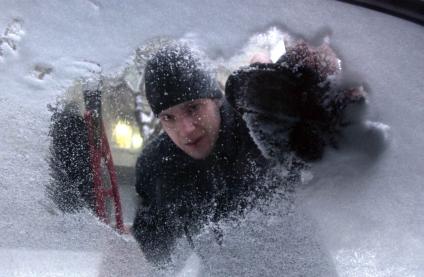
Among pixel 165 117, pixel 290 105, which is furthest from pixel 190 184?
pixel 290 105

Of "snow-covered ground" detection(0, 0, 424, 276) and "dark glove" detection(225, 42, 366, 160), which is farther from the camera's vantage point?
"dark glove" detection(225, 42, 366, 160)

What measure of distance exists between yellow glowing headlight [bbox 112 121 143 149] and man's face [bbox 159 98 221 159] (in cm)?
7

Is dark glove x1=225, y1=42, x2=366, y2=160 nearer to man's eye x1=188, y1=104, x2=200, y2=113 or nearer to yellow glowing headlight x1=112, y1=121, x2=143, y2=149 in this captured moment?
man's eye x1=188, y1=104, x2=200, y2=113

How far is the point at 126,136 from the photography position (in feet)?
3.35

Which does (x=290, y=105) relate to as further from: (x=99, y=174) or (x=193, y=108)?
(x=99, y=174)

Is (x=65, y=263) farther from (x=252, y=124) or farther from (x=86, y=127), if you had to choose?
(x=252, y=124)

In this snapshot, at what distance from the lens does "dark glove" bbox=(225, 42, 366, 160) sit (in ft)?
3.61

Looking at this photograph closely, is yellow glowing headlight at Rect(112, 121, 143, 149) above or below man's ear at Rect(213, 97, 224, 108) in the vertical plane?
below

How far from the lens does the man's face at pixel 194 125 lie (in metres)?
1.05

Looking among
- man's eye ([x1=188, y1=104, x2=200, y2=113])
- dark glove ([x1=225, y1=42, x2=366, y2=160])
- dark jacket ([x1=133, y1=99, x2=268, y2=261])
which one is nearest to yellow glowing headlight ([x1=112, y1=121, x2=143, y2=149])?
dark jacket ([x1=133, y1=99, x2=268, y2=261])

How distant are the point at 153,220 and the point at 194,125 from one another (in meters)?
0.22

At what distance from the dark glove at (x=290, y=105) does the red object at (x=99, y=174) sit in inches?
11.7

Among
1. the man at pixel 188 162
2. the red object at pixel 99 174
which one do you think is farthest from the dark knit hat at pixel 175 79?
the red object at pixel 99 174

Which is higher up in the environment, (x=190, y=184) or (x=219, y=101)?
(x=219, y=101)
